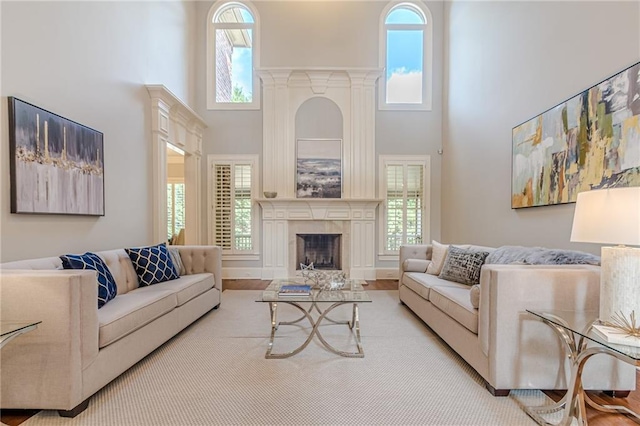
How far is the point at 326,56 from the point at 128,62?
3326 millimetres

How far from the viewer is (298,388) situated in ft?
6.67

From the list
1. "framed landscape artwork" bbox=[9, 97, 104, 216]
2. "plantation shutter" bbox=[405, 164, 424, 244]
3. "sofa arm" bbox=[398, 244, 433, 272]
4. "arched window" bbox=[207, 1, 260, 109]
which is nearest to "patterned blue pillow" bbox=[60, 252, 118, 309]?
"framed landscape artwork" bbox=[9, 97, 104, 216]

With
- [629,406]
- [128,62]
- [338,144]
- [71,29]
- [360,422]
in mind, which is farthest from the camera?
[338,144]

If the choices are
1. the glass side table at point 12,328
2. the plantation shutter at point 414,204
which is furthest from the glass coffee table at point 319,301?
the plantation shutter at point 414,204

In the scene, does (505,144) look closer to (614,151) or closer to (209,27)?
(614,151)

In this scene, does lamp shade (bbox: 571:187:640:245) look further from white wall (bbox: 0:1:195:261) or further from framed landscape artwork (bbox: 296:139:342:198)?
framed landscape artwork (bbox: 296:139:342:198)

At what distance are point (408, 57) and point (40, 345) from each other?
6.46 metres

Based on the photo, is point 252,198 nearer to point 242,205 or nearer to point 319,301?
point 242,205

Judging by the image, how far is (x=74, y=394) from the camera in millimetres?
1718

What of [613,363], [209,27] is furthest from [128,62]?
[613,363]

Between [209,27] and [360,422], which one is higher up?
[209,27]

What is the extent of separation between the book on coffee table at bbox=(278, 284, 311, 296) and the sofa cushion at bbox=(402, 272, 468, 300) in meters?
1.18

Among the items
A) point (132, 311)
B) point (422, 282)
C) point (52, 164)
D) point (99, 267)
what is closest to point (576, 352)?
point (422, 282)

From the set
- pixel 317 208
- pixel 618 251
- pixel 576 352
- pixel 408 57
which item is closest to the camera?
pixel 618 251
